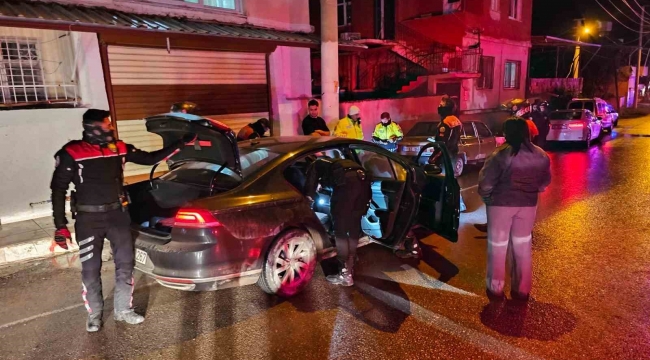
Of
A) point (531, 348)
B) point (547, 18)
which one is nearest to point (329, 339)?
point (531, 348)

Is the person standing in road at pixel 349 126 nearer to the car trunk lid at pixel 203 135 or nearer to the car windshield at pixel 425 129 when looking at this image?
the car windshield at pixel 425 129

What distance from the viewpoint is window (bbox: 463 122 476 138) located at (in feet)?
35.8

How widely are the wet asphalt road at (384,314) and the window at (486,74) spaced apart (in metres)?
15.6

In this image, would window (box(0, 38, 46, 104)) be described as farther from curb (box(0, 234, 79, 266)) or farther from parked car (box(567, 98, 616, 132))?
parked car (box(567, 98, 616, 132))

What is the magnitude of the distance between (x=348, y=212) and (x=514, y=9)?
21.7m

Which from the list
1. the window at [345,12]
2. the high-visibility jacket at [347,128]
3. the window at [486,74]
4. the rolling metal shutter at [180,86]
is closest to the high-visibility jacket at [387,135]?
the high-visibility jacket at [347,128]

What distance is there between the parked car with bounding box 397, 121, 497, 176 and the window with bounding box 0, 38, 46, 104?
6848 mm

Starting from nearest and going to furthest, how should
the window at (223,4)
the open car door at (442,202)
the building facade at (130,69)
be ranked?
the open car door at (442,202) < the building facade at (130,69) < the window at (223,4)

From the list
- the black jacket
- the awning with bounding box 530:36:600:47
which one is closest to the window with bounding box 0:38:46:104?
the black jacket

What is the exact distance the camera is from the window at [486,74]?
2034cm

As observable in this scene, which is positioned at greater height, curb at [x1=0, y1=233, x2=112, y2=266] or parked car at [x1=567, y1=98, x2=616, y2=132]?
parked car at [x1=567, y1=98, x2=616, y2=132]

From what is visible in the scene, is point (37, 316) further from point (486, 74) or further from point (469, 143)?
point (486, 74)

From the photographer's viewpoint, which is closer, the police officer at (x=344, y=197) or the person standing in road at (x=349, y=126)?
the police officer at (x=344, y=197)

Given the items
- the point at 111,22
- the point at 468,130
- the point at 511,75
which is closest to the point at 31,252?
the point at 111,22
